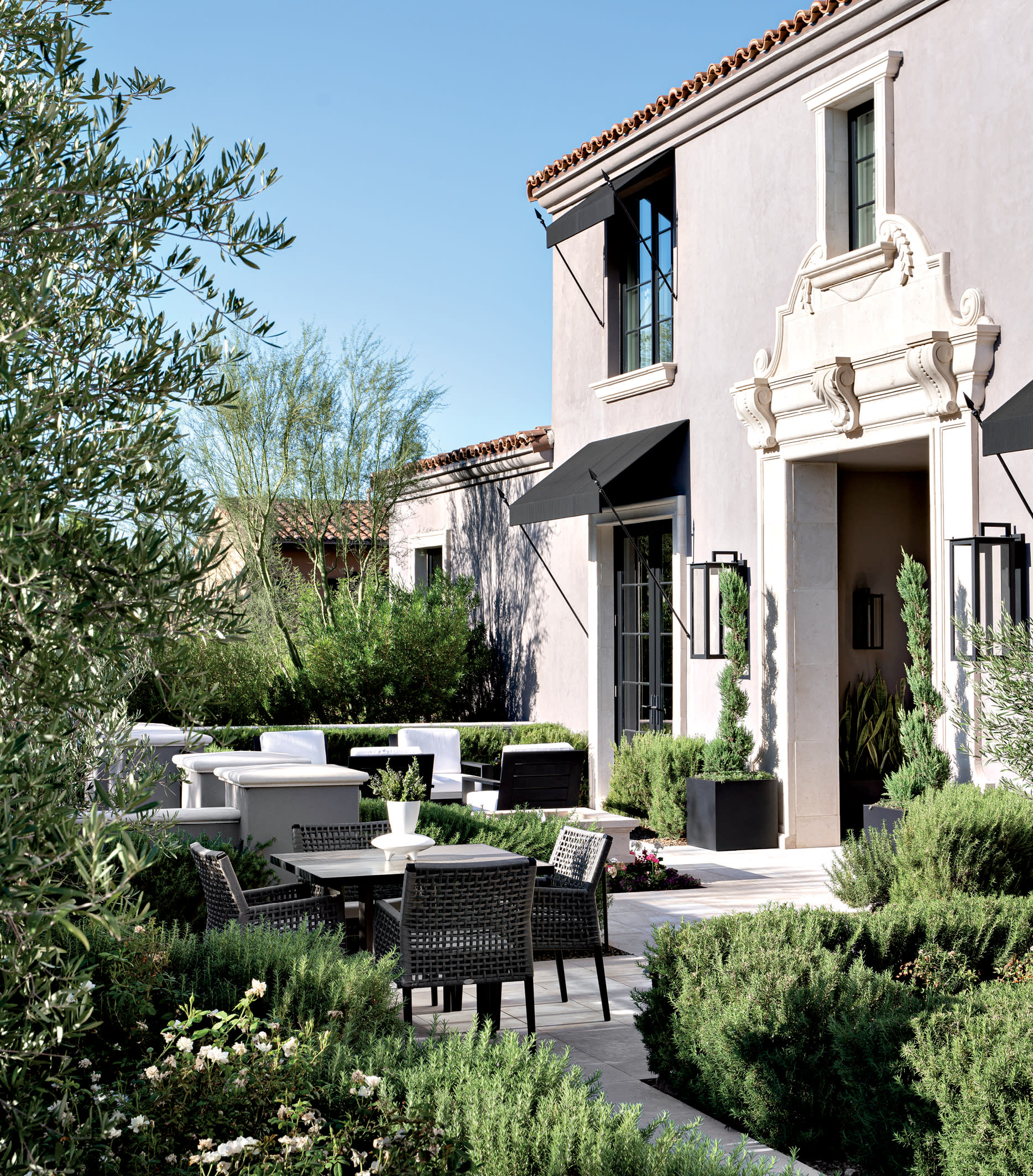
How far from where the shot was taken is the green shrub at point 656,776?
478 inches

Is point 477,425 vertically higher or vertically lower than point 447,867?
higher

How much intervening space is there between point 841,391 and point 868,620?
2.83m

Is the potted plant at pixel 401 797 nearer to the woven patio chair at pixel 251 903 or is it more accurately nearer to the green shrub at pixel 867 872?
the woven patio chair at pixel 251 903

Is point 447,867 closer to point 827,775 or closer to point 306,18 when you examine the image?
point 306,18

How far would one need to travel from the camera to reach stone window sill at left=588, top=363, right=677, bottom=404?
13.2 meters

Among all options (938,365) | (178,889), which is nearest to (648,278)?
(938,365)

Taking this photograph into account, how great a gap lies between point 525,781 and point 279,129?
28.8 ft

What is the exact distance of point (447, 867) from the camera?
5.21 m

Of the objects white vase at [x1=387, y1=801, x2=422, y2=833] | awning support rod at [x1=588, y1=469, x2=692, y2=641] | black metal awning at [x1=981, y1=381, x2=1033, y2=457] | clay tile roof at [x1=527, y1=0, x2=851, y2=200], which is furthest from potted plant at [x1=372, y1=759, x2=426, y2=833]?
clay tile roof at [x1=527, y1=0, x2=851, y2=200]

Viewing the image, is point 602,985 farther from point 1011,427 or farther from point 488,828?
point 1011,427

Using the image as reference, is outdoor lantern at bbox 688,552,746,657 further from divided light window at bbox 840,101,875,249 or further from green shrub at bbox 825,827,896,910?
green shrub at bbox 825,827,896,910

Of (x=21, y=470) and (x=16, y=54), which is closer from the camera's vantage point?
(x=21, y=470)

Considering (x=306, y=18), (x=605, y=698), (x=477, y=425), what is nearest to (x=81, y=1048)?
(x=306, y=18)

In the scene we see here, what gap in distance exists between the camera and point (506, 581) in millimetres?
17094
